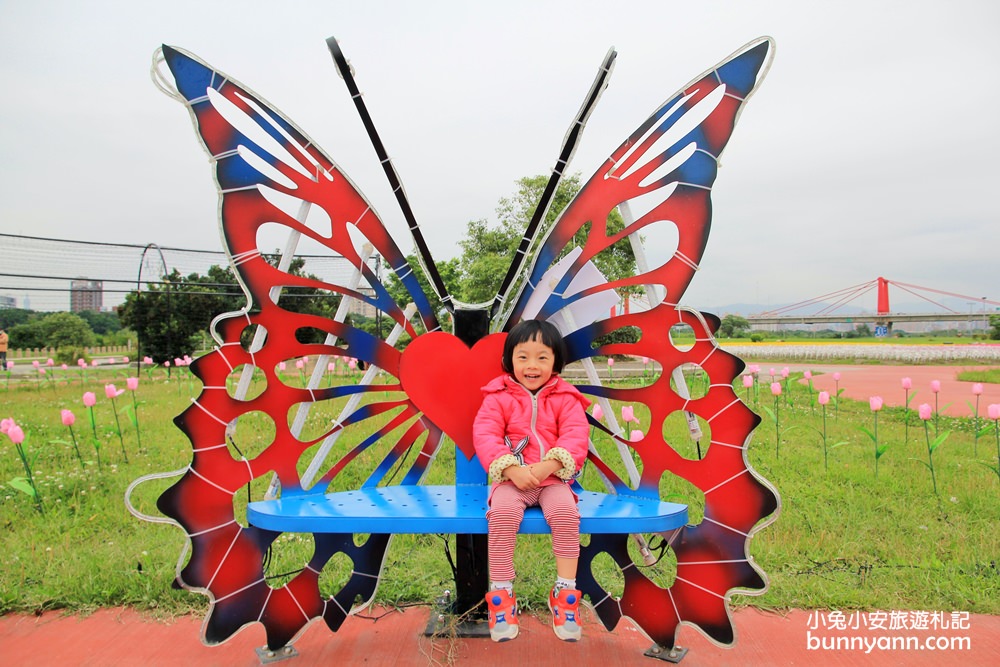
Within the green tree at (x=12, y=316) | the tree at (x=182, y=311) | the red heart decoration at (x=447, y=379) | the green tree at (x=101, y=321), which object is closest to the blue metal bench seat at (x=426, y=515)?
the red heart decoration at (x=447, y=379)

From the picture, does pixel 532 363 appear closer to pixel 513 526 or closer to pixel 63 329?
pixel 513 526

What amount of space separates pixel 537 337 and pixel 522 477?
0.49 metres

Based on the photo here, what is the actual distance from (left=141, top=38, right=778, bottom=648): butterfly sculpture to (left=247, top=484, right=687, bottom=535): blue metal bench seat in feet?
0.59

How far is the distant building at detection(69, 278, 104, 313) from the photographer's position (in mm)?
10470

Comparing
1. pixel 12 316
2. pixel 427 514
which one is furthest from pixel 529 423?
pixel 12 316

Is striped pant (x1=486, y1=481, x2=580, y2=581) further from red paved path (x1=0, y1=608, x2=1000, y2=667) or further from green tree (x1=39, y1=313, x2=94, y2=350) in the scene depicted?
green tree (x1=39, y1=313, x2=94, y2=350)

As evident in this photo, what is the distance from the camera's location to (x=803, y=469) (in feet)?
15.3

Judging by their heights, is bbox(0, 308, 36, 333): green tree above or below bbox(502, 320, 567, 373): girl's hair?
above

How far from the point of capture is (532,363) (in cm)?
229

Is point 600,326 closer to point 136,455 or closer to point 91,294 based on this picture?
point 136,455

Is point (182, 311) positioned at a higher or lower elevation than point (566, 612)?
higher

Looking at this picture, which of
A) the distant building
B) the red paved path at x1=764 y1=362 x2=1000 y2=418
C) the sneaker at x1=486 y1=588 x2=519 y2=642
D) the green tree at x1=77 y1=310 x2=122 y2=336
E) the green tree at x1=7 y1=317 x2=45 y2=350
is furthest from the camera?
the green tree at x1=7 y1=317 x2=45 y2=350

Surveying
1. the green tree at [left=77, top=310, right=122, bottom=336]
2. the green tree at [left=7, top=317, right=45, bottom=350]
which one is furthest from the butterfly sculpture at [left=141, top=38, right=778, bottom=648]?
the green tree at [left=7, top=317, right=45, bottom=350]

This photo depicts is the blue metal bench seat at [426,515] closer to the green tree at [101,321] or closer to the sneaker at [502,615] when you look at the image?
the sneaker at [502,615]
